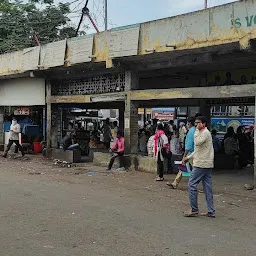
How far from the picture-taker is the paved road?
5.12 m

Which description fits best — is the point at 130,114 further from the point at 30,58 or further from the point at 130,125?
the point at 30,58

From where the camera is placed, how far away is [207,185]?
23.2 feet

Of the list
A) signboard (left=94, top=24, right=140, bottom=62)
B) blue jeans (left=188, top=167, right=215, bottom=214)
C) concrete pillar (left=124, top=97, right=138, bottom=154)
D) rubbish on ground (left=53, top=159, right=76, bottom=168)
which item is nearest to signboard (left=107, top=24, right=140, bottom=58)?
signboard (left=94, top=24, right=140, bottom=62)

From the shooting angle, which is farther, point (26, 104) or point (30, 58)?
point (26, 104)

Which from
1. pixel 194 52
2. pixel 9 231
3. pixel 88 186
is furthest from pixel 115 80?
pixel 9 231

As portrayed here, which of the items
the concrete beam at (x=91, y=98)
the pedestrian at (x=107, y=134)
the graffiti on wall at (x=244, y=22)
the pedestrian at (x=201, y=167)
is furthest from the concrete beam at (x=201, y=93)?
the pedestrian at (x=107, y=134)

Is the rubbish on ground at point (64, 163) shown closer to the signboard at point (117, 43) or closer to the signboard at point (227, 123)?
the signboard at point (117, 43)

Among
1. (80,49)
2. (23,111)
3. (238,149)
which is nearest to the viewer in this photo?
(80,49)

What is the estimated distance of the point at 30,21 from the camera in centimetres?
2670

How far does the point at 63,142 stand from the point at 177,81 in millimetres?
4984

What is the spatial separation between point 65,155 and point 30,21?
14.0 m

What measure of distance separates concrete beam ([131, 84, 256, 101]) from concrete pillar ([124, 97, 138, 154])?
1.03ft

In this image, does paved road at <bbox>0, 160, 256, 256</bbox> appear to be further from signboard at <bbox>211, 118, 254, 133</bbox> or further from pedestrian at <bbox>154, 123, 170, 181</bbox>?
signboard at <bbox>211, 118, 254, 133</bbox>

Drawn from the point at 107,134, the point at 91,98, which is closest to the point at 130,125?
the point at 91,98
